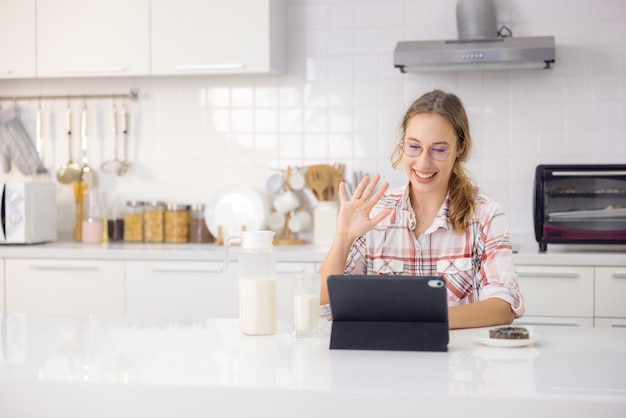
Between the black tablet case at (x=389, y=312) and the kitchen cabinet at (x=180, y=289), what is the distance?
1803mm

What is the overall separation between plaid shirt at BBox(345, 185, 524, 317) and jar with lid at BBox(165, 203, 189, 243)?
1822 millimetres

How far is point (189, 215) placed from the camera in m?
4.09

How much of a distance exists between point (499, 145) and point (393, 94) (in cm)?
54

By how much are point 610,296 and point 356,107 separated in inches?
56.8

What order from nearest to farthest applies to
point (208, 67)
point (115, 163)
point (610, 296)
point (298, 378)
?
point (298, 378) < point (610, 296) < point (208, 67) < point (115, 163)

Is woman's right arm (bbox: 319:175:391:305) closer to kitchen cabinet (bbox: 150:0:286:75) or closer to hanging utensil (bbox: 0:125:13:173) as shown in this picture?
kitchen cabinet (bbox: 150:0:286:75)

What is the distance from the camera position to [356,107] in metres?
4.02

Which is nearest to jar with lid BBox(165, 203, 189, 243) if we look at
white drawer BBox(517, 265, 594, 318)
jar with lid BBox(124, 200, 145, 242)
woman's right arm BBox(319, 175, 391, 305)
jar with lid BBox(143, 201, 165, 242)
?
jar with lid BBox(143, 201, 165, 242)

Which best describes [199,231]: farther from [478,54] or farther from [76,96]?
[478,54]

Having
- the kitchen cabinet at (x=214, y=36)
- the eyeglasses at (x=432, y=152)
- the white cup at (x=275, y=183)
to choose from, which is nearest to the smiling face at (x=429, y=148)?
the eyeglasses at (x=432, y=152)

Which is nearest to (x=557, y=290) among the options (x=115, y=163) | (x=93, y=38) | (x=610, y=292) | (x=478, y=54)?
(x=610, y=292)

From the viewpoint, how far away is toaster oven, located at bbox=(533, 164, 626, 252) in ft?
11.1

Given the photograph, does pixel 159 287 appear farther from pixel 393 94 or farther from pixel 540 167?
pixel 540 167

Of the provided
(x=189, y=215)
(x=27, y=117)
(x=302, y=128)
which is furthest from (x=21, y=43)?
(x=302, y=128)
